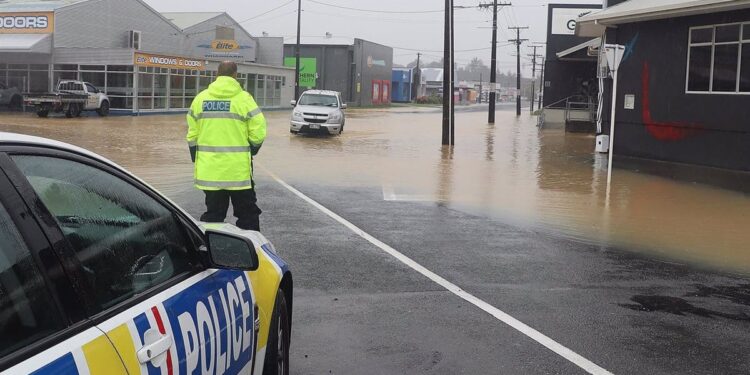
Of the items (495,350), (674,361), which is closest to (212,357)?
(495,350)

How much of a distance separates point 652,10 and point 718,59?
1.87m

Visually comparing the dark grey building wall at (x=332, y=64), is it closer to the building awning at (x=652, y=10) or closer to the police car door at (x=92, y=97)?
the police car door at (x=92, y=97)

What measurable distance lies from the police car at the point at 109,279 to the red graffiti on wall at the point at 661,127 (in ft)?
54.3

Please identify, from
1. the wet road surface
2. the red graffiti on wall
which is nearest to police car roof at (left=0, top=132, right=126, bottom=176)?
the wet road surface

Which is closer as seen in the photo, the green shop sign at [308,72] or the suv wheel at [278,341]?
the suv wheel at [278,341]

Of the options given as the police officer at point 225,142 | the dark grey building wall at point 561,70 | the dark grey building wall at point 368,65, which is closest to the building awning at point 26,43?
the dark grey building wall at point 561,70

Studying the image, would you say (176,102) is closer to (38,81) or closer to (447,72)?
(38,81)

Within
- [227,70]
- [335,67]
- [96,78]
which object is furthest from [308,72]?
[227,70]

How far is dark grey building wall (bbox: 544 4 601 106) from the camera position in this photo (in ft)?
133

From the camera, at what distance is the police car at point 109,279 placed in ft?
6.73

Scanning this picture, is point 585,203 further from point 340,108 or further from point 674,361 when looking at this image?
point 340,108

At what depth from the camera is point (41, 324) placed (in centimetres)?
205

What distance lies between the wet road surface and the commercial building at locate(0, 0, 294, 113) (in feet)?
80.2

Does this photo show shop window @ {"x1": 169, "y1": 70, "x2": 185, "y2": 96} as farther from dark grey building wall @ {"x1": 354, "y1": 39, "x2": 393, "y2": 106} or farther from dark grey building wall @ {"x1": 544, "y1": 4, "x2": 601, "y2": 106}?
dark grey building wall @ {"x1": 354, "y1": 39, "x2": 393, "y2": 106}
